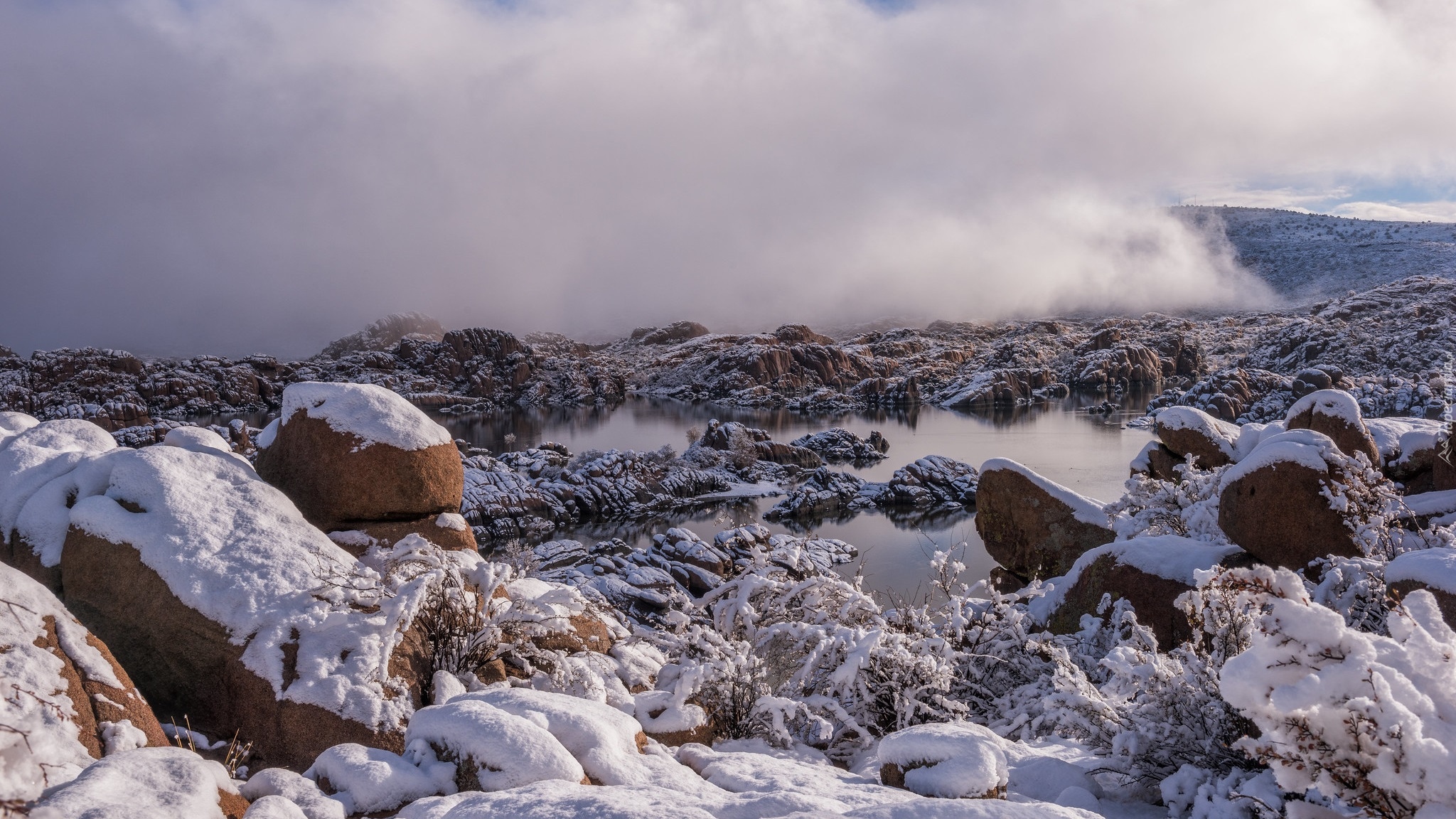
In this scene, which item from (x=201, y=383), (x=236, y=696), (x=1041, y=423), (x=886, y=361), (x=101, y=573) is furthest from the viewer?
(x=886, y=361)

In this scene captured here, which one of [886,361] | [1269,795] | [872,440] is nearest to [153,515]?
[1269,795]

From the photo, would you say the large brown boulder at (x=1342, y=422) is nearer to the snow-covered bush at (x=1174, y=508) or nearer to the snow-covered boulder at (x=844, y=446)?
the snow-covered bush at (x=1174, y=508)

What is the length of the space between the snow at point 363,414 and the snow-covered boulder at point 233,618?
4.80 ft

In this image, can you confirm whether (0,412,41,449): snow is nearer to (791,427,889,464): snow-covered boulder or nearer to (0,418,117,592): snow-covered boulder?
(0,418,117,592): snow-covered boulder

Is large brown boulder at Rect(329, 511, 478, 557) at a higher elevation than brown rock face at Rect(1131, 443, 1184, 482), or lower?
higher

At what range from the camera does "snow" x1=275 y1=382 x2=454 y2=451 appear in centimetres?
794

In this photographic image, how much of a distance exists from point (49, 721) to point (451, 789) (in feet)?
5.97

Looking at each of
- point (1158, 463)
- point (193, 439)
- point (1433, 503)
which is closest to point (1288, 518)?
point (1433, 503)

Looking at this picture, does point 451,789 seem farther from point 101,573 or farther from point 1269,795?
point 101,573

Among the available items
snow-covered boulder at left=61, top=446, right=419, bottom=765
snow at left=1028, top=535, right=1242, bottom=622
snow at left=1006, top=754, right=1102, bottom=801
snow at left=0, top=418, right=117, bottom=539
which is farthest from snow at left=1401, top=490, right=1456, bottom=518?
snow at left=0, top=418, right=117, bottom=539

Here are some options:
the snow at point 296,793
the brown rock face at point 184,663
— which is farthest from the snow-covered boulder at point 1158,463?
the snow at point 296,793

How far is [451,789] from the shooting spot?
3740 millimetres

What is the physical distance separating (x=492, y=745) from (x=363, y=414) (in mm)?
5152

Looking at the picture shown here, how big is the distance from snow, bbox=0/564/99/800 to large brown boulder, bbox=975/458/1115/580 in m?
13.8
